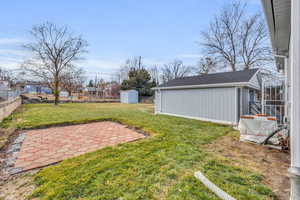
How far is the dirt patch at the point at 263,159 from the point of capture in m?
1.94

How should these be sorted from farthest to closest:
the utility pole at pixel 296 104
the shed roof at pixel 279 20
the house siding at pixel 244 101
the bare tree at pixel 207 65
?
the bare tree at pixel 207 65
the house siding at pixel 244 101
the shed roof at pixel 279 20
the utility pole at pixel 296 104

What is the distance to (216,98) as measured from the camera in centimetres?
698

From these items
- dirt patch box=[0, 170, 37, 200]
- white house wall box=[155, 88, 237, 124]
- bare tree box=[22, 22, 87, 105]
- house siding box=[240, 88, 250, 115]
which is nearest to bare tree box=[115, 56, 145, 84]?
bare tree box=[22, 22, 87, 105]

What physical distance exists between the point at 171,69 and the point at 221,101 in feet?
92.9

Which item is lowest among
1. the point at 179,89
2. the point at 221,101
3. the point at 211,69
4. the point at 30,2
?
the point at 221,101

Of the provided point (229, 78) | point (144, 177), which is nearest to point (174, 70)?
point (229, 78)

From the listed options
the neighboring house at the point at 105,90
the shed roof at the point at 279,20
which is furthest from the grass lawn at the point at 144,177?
the neighboring house at the point at 105,90

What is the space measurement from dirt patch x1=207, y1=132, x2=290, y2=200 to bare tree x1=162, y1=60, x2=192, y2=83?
30172 millimetres

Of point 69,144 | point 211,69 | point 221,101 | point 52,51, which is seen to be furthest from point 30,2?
point 211,69

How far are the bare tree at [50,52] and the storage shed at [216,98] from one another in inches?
498

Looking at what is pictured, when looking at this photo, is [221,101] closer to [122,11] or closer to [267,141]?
[267,141]

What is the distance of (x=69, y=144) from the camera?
11.8 feet

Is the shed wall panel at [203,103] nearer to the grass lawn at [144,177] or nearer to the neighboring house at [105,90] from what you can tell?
the grass lawn at [144,177]

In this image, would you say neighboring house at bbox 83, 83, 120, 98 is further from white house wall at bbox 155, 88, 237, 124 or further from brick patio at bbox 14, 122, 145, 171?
brick patio at bbox 14, 122, 145, 171
